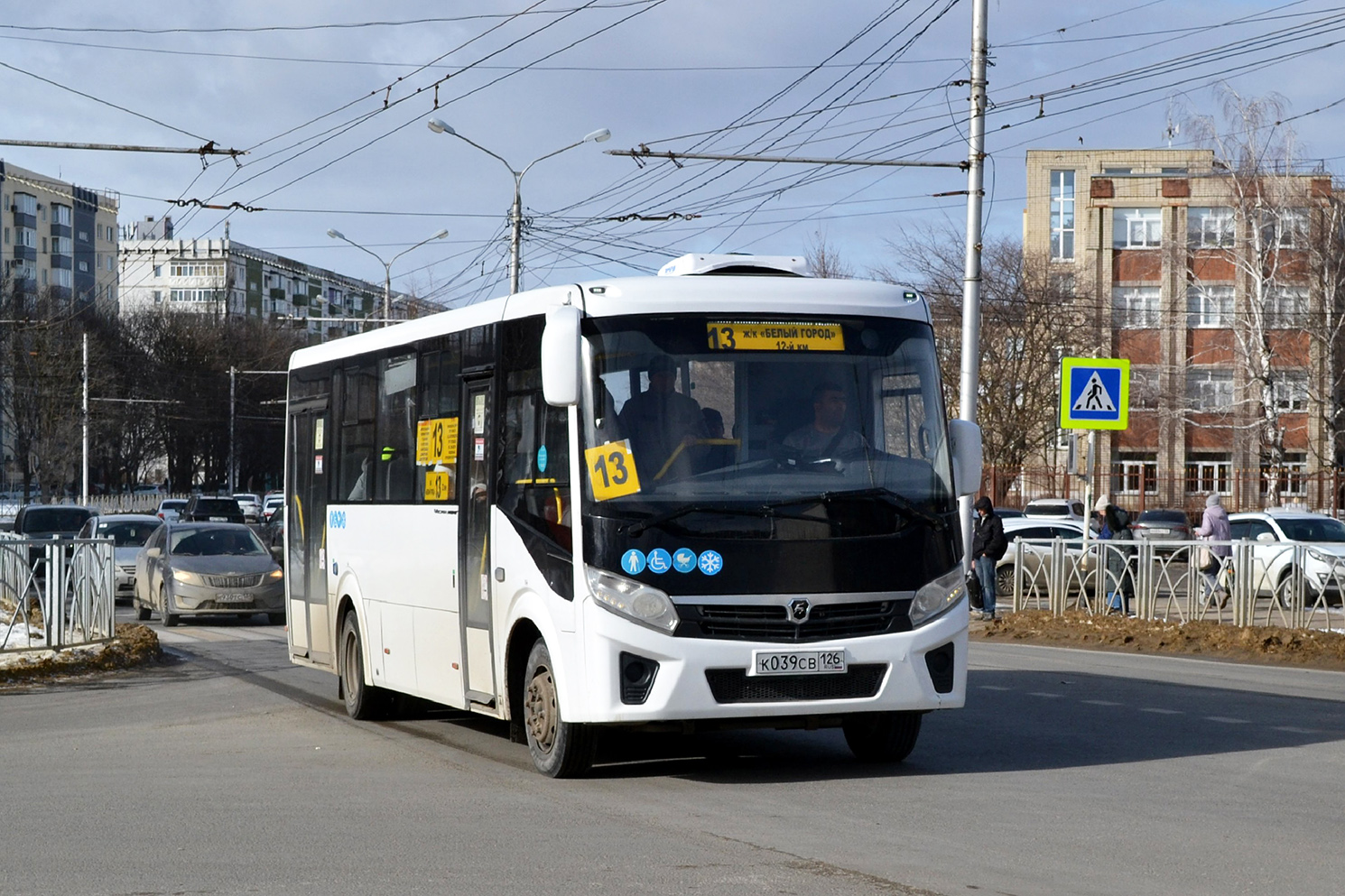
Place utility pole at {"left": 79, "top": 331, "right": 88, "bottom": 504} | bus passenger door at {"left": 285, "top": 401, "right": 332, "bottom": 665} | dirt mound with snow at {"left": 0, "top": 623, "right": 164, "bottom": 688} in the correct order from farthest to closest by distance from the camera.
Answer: utility pole at {"left": 79, "top": 331, "right": 88, "bottom": 504} → dirt mound with snow at {"left": 0, "top": 623, "right": 164, "bottom": 688} → bus passenger door at {"left": 285, "top": 401, "right": 332, "bottom": 665}

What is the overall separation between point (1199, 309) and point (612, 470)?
5829 cm

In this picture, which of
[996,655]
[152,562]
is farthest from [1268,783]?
[152,562]

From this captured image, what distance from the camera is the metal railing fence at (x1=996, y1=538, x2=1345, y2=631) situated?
20.1m

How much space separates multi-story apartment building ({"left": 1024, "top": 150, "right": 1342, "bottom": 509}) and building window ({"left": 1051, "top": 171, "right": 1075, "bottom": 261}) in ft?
0.17

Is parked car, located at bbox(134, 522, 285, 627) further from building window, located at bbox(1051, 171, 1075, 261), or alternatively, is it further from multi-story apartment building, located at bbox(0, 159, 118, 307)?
multi-story apartment building, located at bbox(0, 159, 118, 307)

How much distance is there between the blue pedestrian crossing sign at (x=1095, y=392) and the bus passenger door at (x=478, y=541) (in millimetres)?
11436

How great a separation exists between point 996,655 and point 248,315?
79.4m

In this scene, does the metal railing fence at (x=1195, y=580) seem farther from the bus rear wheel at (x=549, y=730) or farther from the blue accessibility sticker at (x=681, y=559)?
the blue accessibility sticker at (x=681, y=559)

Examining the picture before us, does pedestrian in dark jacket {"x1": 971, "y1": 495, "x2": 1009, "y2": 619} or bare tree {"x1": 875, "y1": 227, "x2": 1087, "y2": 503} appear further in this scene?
bare tree {"x1": 875, "y1": 227, "x2": 1087, "y2": 503}

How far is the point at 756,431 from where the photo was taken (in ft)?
30.7

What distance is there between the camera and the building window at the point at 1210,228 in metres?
55.7

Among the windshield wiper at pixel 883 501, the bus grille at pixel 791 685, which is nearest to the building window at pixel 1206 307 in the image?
the windshield wiper at pixel 883 501

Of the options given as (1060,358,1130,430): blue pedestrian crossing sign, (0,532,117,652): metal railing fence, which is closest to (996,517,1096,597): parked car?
(1060,358,1130,430): blue pedestrian crossing sign

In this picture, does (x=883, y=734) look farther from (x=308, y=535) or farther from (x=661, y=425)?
(x=308, y=535)
